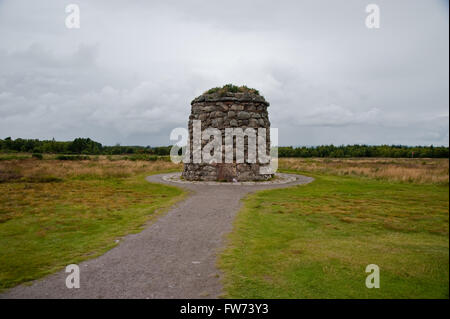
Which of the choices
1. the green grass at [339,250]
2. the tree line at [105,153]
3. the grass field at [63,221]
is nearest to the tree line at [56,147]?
the tree line at [105,153]

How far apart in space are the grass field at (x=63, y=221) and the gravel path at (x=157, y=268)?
1.61 ft

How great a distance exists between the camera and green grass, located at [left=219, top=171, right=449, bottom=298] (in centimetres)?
452

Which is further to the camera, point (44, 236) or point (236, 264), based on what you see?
point (44, 236)

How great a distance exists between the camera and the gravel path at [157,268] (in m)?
4.71

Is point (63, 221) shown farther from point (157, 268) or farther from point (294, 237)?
point (294, 237)

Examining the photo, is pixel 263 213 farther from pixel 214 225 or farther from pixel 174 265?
pixel 174 265

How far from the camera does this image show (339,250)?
20.8 feet

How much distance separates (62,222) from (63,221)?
0.13m

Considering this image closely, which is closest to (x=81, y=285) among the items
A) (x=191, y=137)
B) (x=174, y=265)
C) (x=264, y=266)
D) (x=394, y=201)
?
(x=174, y=265)

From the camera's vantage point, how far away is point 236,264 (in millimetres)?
5812

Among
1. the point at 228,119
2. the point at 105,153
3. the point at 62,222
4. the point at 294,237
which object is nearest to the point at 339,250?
the point at 294,237

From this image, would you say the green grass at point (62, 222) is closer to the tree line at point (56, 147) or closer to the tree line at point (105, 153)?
the tree line at point (105, 153)
